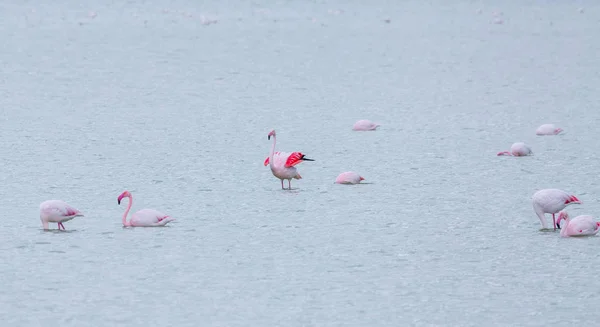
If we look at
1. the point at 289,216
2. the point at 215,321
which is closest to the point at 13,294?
the point at 215,321

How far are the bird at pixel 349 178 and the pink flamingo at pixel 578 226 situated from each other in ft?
12.5

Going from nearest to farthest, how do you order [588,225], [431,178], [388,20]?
1. [588,225]
2. [431,178]
3. [388,20]

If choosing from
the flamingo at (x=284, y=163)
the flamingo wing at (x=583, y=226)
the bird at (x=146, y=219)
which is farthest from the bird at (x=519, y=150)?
the bird at (x=146, y=219)

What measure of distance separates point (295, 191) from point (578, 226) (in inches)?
162

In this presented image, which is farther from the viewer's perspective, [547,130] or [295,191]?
[547,130]

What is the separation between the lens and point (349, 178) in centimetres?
1521

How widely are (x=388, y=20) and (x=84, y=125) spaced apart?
134 ft

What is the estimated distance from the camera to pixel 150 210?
41.0 feet

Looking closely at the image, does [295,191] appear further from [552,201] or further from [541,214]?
[552,201]

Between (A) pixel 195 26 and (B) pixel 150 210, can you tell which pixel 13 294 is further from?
(A) pixel 195 26

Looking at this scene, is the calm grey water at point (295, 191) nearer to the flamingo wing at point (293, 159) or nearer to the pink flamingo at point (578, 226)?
the pink flamingo at point (578, 226)

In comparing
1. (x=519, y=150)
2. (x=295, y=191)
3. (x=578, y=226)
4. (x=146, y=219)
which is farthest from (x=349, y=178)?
(x=578, y=226)

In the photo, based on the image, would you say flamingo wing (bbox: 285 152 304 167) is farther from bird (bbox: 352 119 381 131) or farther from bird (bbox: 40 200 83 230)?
bird (bbox: 352 119 381 131)

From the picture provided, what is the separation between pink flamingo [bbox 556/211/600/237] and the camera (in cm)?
1173
